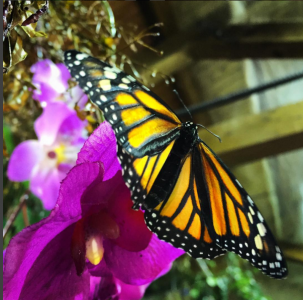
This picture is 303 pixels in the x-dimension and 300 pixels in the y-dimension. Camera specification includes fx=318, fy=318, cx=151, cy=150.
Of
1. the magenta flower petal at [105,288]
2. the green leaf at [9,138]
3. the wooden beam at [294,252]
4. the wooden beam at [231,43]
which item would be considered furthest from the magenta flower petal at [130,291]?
the wooden beam at [294,252]

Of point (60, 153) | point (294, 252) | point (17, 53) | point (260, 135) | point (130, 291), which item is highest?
point (17, 53)

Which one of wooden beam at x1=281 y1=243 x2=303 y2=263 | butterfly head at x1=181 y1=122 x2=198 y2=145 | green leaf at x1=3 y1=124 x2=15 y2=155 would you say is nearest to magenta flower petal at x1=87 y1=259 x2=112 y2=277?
butterfly head at x1=181 y1=122 x2=198 y2=145

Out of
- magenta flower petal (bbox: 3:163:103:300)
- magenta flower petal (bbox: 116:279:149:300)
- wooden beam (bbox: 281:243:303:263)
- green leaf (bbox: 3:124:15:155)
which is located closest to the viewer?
magenta flower petal (bbox: 3:163:103:300)

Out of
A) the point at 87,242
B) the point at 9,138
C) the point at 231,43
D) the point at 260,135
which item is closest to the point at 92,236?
the point at 87,242

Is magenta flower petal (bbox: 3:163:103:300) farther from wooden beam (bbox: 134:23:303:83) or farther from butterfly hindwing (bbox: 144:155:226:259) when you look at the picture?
wooden beam (bbox: 134:23:303:83)

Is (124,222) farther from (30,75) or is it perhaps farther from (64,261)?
(30,75)

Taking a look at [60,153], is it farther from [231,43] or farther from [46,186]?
[231,43]
